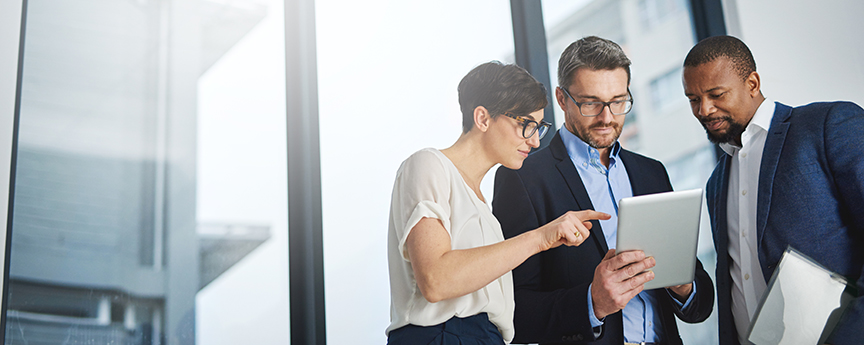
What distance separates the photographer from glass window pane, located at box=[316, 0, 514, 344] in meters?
2.37

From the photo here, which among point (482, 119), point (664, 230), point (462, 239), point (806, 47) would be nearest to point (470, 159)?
point (482, 119)

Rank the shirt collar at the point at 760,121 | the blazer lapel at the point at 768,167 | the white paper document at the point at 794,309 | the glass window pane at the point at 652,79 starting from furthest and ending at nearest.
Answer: the glass window pane at the point at 652,79 → the shirt collar at the point at 760,121 → the blazer lapel at the point at 768,167 → the white paper document at the point at 794,309

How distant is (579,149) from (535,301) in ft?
1.91

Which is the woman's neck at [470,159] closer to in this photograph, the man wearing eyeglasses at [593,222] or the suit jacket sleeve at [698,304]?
the man wearing eyeglasses at [593,222]

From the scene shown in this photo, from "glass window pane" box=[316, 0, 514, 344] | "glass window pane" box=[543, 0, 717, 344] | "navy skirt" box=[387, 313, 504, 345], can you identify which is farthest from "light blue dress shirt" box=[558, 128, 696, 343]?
"glass window pane" box=[543, 0, 717, 344]

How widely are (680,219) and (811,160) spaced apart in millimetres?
554

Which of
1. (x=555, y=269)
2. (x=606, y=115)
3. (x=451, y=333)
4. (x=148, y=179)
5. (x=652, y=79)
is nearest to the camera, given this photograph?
(x=451, y=333)

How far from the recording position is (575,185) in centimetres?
193

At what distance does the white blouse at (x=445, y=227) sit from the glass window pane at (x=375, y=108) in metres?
0.87

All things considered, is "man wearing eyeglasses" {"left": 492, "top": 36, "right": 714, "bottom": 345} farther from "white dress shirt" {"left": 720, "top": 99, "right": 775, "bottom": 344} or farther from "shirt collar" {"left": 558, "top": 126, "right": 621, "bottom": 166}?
"white dress shirt" {"left": 720, "top": 99, "right": 775, "bottom": 344}

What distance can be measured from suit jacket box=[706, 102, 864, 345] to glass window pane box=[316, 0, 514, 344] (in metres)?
1.19

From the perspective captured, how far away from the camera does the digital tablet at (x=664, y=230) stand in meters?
1.50

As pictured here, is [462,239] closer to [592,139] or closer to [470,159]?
[470,159]

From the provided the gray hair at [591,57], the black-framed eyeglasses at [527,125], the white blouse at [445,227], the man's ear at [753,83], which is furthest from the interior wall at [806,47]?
the white blouse at [445,227]
